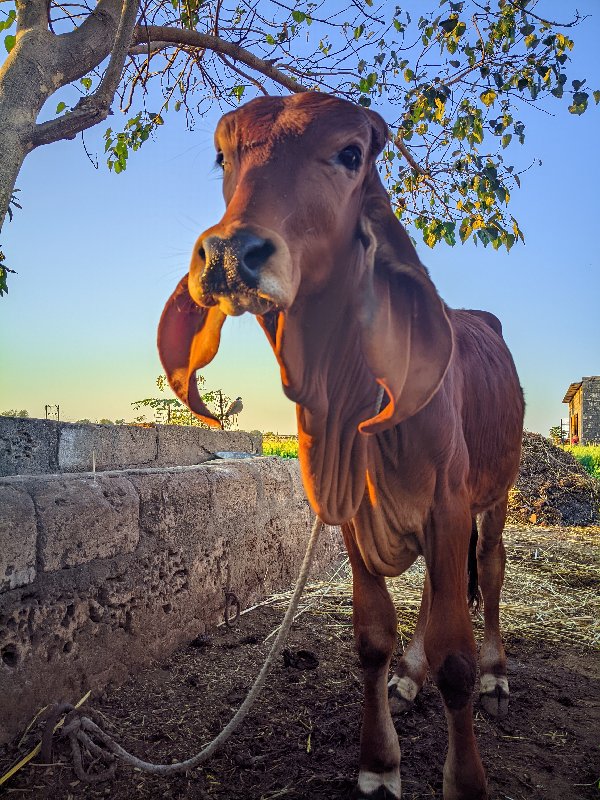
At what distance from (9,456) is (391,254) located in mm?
3459

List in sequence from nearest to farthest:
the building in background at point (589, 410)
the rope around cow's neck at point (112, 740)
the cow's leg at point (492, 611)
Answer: the rope around cow's neck at point (112, 740)
the cow's leg at point (492, 611)
the building in background at point (589, 410)

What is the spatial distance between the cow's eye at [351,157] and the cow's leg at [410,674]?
183cm

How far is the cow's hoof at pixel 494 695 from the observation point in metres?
2.81

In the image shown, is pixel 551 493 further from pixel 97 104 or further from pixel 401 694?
pixel 97 104

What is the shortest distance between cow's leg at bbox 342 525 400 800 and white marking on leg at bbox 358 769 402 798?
16 millimetres

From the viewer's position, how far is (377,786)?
2.10m

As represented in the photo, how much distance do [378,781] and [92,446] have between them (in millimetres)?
3528

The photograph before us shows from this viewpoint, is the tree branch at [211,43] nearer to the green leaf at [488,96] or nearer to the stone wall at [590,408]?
the green leaf at [488,96]

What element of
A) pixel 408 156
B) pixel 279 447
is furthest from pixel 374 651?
pixel 279 447

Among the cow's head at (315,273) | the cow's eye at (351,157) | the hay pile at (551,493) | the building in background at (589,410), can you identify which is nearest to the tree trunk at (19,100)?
the cow's head at (315,273)

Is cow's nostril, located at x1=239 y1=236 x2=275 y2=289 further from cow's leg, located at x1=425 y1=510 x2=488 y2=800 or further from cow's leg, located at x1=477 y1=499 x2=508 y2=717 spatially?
cow's leg, located at x1=477 y1=499 x2=508 y2=717

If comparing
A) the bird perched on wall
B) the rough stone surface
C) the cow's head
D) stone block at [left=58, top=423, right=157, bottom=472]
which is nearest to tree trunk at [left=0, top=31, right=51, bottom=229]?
the rough stone surface

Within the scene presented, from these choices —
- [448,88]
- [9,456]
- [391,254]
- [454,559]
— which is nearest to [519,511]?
[448,88]

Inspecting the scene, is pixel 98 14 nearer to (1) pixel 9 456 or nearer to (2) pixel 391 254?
(1) pixel 9 456
